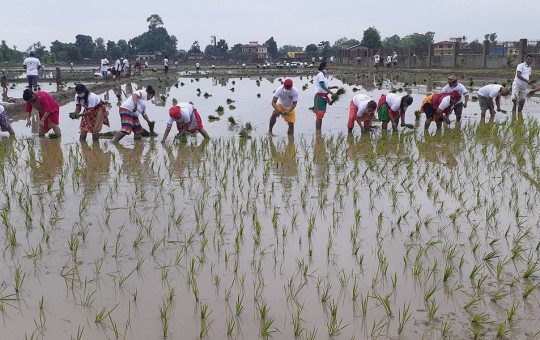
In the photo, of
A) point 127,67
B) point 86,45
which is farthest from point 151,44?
point 127,67

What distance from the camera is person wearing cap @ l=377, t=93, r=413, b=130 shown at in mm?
8984

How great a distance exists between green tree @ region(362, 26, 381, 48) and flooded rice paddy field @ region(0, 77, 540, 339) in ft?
201

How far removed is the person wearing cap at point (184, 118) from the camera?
26.7ft

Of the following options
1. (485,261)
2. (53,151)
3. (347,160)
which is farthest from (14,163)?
(485,261)

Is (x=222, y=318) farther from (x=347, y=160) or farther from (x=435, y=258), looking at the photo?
(x=347, y=160)

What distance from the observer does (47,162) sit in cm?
721

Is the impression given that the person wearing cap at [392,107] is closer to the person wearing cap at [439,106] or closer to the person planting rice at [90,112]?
the person wearing cap at [439,106]

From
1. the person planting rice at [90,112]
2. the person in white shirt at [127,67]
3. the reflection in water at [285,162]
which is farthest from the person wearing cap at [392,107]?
the person in white shirt at [127,67]

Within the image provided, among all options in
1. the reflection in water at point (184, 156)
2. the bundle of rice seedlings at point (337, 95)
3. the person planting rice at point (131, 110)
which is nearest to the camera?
the reflection in water at point (184, 156)

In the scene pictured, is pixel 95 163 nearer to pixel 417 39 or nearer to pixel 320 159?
pixel 320 159

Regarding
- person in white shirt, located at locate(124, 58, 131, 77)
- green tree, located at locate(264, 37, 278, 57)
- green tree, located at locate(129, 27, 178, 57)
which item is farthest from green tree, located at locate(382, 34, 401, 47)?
person in white shirt, located at locate(124, 58, 131, 77)

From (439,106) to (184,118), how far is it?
15.9ft

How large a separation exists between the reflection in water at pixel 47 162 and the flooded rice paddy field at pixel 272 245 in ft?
0.14

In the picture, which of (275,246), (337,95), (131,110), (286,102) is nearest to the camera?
(275,246)
